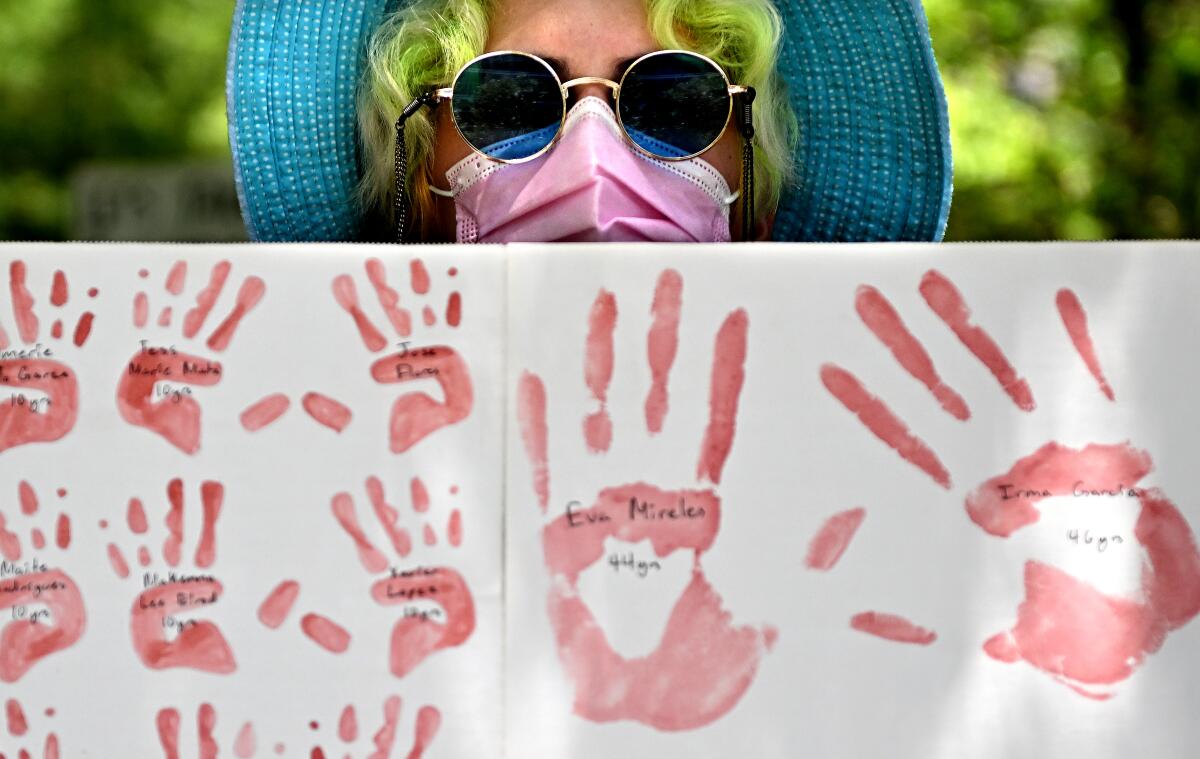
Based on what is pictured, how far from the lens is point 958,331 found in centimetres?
112

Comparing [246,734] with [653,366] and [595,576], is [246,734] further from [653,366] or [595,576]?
[653,366]

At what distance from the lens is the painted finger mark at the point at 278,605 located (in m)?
1.12

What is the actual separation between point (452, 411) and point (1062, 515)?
1.78ft

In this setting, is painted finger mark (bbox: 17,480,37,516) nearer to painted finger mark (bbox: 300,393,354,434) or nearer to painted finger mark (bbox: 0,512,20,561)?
painted finger mark (bbox: 0,512,20,561)

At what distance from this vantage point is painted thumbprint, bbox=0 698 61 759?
3.67 ft

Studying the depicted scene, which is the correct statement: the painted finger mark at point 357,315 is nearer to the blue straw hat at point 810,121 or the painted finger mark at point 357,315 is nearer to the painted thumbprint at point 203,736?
the painted thumbprint at point 203,736

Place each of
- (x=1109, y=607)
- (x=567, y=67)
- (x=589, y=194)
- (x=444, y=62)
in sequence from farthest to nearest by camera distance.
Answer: (x=444, y=62) → (x=567, y=67) → (x=589, y=194) → (x=1109, y=607)

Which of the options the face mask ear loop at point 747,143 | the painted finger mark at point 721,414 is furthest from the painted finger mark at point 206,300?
the face mask ear loop at point 747,143

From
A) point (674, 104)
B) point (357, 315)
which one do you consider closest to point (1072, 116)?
point (674, 104)

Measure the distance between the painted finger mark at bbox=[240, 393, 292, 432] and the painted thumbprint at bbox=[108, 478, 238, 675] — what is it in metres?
0.06

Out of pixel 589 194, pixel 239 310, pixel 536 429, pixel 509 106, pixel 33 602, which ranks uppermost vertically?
pixel 509 106

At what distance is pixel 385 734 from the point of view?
112cm

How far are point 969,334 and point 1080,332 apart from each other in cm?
9

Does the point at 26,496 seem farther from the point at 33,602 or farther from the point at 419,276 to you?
the point at 419,276
